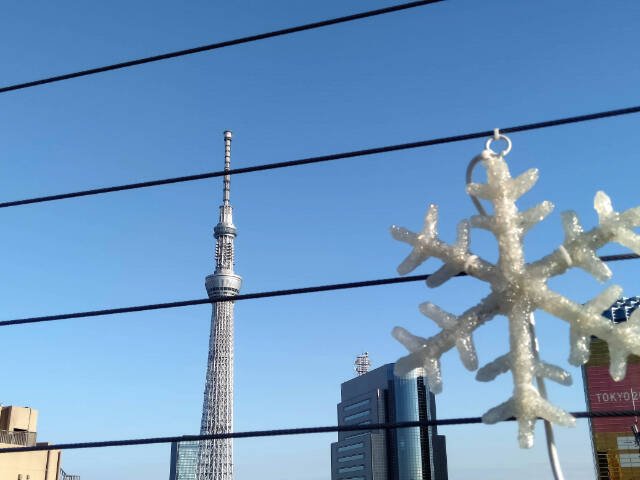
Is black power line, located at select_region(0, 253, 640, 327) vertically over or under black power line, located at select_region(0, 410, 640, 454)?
over

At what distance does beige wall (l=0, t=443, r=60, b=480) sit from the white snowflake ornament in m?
24.3

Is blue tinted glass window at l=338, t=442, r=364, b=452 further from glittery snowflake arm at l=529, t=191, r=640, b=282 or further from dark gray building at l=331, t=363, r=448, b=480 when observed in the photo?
glittery snowflake arm at l=529, t=191, r=640, b=282

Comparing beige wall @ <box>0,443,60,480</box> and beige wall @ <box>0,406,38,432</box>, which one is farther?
beige wall @ <box>0,406,38,432</box>

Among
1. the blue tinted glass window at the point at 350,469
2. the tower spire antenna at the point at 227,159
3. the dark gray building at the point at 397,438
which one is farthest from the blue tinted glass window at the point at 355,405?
the tower spire antenna at the point at 227,159

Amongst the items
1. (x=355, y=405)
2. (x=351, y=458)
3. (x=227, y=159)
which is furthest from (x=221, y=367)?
(x=351, y=458)

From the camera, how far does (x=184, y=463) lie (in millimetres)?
101000

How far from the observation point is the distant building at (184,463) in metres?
99.8

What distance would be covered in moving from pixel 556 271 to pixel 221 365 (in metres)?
62.2

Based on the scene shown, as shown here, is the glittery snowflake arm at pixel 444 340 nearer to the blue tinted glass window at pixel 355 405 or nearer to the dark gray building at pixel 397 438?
the dark gray building at pixel 397 438

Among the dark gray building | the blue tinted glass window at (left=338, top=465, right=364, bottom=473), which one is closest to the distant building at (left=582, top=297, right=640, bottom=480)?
the dark gray building

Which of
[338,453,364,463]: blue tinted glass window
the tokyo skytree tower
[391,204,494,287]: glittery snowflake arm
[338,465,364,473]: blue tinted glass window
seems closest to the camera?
[391,204,494,287]: glittery snowflake arm

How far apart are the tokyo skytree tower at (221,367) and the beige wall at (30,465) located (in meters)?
33.5

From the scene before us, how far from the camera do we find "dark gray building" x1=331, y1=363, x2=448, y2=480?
8875 centimetres

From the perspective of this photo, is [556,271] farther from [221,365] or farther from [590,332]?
[221,365]
